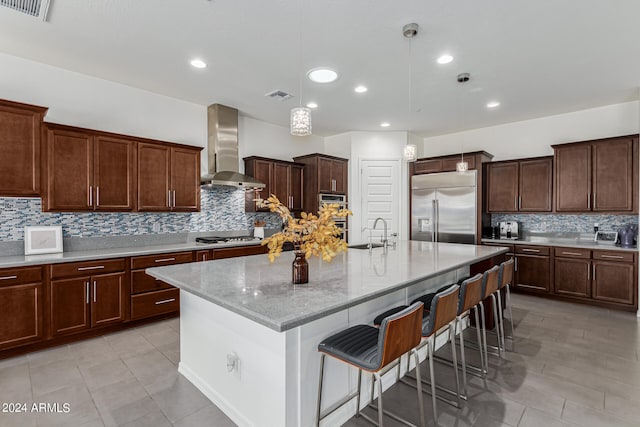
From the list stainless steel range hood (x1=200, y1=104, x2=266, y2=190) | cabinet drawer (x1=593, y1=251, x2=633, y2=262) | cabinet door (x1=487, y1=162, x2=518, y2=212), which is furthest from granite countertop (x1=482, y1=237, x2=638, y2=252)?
stainless steel range hood (x1=200, y1=104, x2=266, y2=190)

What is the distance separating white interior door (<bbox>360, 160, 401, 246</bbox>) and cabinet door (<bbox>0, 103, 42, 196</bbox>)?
4.71m

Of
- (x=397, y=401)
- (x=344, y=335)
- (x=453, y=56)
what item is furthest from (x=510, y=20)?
(x=397, y=401)

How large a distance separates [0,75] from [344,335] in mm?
4138

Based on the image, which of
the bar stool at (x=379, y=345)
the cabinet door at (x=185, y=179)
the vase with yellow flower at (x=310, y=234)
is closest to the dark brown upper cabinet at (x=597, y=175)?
the bar stool at (x=379, y=345)

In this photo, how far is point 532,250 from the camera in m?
4.91

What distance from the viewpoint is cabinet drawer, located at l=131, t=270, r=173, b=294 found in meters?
3.52

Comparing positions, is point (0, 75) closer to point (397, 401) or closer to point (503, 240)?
point (397, 401)

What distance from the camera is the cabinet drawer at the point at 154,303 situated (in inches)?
140

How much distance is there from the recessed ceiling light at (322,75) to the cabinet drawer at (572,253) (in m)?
4.08

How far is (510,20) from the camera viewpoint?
2.54 meters

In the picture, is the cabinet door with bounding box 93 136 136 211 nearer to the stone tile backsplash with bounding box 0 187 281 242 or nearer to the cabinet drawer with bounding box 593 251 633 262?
the stone tile backsplash with bounding box 0 187 281 242

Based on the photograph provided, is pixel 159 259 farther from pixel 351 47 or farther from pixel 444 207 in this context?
pixel 444 207

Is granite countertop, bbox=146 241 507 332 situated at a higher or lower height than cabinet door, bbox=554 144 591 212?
lower

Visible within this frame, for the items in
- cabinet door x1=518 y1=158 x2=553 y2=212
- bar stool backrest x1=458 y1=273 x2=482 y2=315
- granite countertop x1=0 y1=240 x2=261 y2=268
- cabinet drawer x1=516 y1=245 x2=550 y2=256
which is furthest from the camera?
cabinet door x1=518 y1=158 x2=553 y2=212
